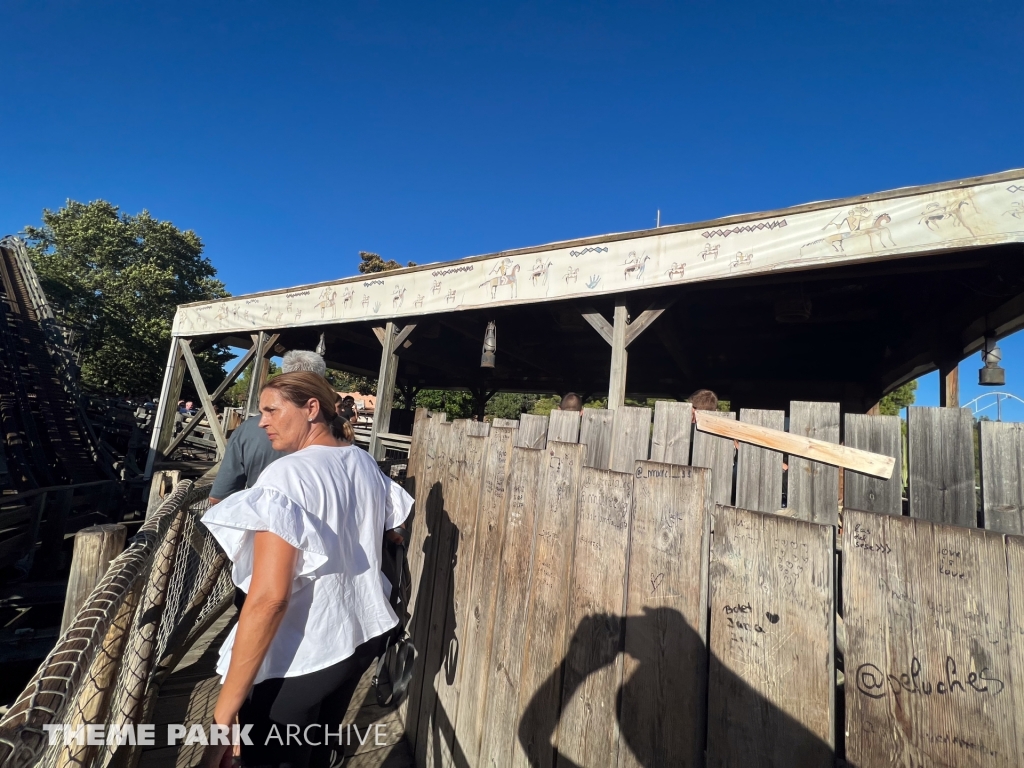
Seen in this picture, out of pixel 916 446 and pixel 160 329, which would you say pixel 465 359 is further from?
pixel 160 329

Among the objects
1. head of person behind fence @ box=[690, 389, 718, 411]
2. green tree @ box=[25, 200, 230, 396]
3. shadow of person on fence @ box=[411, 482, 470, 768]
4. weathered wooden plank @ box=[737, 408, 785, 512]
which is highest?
green tree @ box=[25, 200, 230, 396]

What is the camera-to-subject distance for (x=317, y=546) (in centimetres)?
124

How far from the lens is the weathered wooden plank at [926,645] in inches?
31.7

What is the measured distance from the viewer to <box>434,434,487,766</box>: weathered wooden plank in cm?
204

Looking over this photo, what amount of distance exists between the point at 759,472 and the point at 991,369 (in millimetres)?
4403

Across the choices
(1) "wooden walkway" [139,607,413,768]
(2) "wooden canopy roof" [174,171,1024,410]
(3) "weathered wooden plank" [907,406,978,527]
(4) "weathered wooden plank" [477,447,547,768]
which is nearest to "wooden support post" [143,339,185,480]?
(2) "wooden canopy roof" [174,171,1024,410]

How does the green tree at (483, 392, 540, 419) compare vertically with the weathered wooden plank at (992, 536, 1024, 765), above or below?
above

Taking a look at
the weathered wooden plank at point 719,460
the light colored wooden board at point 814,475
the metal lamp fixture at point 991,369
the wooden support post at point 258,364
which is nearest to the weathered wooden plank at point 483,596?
the weathered wooden plank at point 719,460

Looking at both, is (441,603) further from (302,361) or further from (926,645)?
(926,645)

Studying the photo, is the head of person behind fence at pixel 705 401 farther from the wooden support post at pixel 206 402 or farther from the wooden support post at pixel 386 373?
the wooden support post at pixel 206 402

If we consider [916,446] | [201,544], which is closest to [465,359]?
[201,544]

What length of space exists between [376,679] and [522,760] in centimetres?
60

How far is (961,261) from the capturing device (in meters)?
3.60

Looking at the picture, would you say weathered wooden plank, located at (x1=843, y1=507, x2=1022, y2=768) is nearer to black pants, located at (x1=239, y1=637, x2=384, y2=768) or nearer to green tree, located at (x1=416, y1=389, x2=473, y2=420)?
black pants, located at (x1=239, y1=637, x2=384, y2=768)
